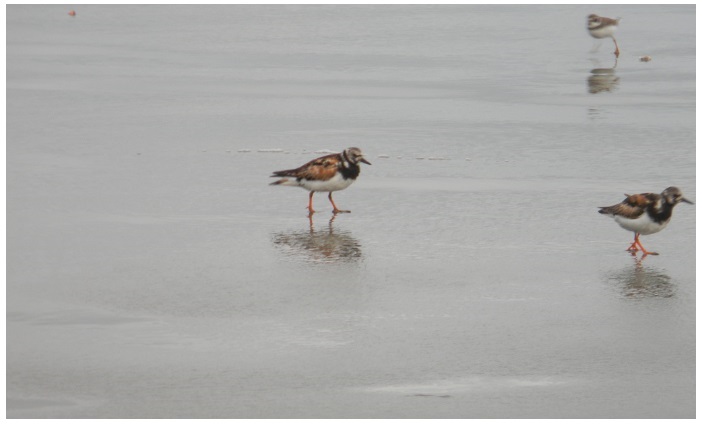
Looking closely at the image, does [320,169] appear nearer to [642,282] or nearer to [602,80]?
[642,282]

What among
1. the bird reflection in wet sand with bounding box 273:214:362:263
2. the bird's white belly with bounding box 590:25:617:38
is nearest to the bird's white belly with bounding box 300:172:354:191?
the bird reflection in wet sand with bounding box 273:214:362:263

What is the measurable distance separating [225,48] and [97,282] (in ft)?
48.8

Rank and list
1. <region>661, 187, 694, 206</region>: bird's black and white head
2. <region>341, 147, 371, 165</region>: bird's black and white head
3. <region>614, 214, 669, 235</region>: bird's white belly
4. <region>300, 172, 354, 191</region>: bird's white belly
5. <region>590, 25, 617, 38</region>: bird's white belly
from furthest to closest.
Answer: <region>590, 25, 617, 38</region>: bird's white belly < <region>341, 147, 371, 165</region>: bird's black and white head < <region>300, 172, 354, 191</region>: bird's white belly < <region>661, 187, 694, 206</region>: bird's black and white head < <region>614, 214, 669, 235</region>: bird's white belly

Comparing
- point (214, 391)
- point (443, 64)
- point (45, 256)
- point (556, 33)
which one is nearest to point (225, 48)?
point (443, 64)

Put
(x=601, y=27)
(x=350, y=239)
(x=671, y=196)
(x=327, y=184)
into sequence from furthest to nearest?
(x=601, y=27), (x=327, y=184), (x=350, y=239), (x=671, y=196)

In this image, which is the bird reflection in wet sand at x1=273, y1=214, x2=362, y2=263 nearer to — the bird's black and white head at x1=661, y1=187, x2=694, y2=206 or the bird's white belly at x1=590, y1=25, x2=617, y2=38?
the bird's black and white head at x1=661, y1=187, x2=694, y2=206

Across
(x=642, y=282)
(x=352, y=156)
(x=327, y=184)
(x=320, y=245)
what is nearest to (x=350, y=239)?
(x=320, y=245)

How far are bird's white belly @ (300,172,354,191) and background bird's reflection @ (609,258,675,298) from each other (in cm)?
319

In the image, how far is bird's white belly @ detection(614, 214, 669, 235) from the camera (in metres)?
11.6

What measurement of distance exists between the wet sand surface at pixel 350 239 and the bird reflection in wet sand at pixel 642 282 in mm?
32

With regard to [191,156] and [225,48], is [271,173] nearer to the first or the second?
[191,156]

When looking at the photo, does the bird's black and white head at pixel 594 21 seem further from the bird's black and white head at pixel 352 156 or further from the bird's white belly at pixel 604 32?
the bird's black and white head at pixel 352 156

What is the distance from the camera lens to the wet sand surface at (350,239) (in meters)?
8.21

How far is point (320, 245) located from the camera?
11773 mm
